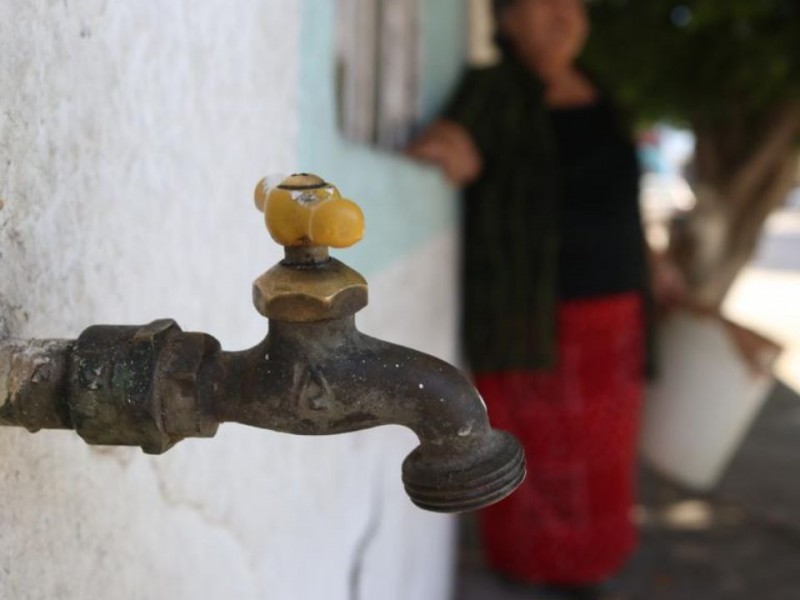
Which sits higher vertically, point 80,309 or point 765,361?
point 80,309

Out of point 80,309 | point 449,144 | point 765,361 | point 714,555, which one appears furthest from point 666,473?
point 80,309

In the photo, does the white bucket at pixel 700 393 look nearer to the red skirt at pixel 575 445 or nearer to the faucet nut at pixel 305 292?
the red skirt at pixel 575 445

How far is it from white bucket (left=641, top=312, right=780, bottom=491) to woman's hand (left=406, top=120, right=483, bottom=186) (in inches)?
49.8

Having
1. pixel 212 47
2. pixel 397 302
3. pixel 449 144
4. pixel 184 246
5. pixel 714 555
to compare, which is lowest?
pixel 714 555

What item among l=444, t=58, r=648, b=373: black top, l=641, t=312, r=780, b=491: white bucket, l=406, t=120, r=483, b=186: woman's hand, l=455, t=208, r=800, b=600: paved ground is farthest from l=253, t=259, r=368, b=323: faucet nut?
l=641, t=312, r=780, b=491: white bucket

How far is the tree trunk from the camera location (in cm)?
429

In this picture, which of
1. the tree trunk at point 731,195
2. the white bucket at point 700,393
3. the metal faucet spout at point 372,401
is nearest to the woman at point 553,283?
the white bucket at point 700,393

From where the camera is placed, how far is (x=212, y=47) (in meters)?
0.85

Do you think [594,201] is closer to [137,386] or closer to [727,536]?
[727,536]

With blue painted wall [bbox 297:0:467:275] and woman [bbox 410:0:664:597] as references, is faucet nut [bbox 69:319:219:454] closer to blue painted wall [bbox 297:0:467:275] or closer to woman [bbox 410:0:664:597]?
blue painted wall [bbox 297:0:467:275]

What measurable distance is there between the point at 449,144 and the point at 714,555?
2054 mm

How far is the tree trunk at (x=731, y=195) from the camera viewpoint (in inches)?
169

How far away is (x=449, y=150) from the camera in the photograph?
2.44m

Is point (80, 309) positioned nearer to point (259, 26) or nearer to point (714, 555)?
point (259, 26)
